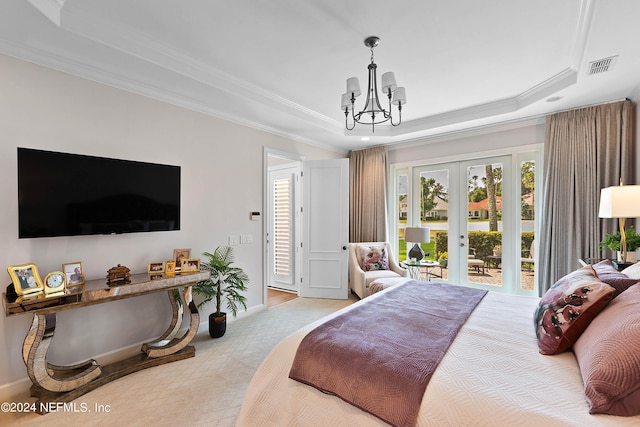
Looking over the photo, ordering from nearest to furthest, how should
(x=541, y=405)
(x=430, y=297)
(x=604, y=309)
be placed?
(x=541, y=405) → (x=604, y=309) → (x=430, y=297)

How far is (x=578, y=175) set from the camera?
11.3ft

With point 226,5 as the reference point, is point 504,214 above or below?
below

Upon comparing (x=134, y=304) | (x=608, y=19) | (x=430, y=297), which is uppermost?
(x=608, y=19)

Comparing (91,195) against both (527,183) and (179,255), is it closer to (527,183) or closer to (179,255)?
(179,255)

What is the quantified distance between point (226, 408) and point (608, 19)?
371 cm

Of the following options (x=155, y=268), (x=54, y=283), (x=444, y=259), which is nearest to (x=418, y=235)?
(x=444, y=259)

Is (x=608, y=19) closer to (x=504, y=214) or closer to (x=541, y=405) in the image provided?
(x=541, y=405)

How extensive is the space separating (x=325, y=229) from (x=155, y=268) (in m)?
2.59

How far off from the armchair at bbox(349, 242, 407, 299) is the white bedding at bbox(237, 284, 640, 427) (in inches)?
98.6

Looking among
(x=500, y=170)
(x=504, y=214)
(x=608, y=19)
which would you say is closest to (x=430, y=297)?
(x=608, y=19)

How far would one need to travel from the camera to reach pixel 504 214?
4191 millimetres

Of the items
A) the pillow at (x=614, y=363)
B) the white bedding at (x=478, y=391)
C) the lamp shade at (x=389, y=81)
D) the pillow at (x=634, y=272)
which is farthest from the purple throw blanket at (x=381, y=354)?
the lamp shade at (x=389, y=81)

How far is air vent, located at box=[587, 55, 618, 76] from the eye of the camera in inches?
95.9

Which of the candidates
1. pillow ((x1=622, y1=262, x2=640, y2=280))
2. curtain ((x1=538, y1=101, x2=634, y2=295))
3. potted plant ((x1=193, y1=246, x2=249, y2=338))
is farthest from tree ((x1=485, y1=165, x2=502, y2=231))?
potted plant ((x1=193, y1=246, x2=249, y2=338))
